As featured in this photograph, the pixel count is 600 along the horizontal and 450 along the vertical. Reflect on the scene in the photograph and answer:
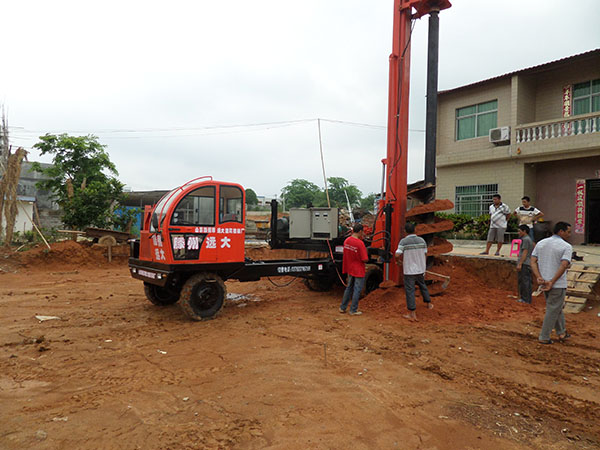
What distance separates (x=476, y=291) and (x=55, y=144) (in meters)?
20.2

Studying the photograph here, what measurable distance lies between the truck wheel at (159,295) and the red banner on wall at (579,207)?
44.6 feet

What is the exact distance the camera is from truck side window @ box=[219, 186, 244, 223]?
23.3 feet

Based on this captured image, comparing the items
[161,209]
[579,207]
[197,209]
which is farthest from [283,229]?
[579,207]

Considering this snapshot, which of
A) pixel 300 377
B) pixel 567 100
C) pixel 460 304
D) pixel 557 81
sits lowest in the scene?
pixel 300 377

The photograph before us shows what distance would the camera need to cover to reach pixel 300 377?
442 cm

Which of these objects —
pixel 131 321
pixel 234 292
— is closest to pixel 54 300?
pixel 131 321

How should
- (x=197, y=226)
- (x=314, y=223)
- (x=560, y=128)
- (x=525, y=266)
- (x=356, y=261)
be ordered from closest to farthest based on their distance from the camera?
(x=197, y=226) < (x=356, y=261) < (x=525, y=266) < (x=314, y=223) < (x=560, y=128)

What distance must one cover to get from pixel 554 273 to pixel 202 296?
5.42m

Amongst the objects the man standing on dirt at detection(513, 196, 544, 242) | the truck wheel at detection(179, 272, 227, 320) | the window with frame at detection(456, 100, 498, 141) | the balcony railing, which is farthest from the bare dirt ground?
the window with frame at detection(456, 100, 498, 141)

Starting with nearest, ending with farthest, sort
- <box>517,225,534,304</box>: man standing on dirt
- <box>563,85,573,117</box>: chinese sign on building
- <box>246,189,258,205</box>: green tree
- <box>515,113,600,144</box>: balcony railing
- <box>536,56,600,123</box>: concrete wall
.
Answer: <box>517,225,534,304</box>: man standing on dirt
<box>515,113,600,144</box>: balcony railing
<box>536,56,600,123</box>: concrete wall
<box>563,85,573,117</box>: chinese sign on building
<box>246,189,258,205</box>: green tree

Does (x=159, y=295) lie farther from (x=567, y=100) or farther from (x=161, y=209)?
(x=567, y=100)

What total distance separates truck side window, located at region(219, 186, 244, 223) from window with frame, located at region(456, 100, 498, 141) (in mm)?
13230

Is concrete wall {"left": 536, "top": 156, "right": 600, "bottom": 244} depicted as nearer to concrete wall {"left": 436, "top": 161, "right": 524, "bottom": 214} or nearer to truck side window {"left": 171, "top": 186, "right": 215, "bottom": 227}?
concrete wall {"left": 436, "top": 161, "right": 524, "bottom": 214}

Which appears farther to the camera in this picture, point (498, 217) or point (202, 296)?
point (498, 217)
